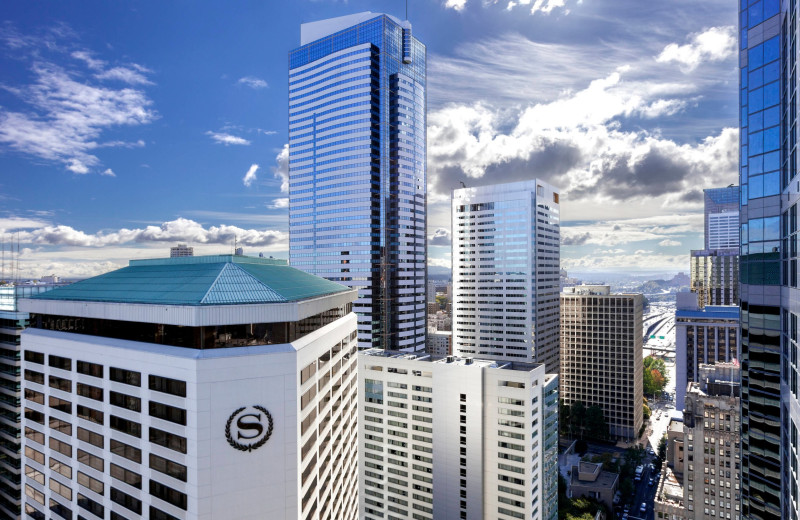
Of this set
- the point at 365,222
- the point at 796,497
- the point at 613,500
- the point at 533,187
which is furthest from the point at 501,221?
the point at 796,497

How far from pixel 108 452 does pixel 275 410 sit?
18027mm

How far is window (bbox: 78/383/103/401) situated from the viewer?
143 ft

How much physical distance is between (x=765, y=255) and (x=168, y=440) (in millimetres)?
58129

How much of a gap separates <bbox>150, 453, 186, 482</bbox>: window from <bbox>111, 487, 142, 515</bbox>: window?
4814mm

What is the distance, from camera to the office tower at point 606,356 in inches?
7008

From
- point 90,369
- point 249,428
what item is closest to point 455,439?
point 249,428

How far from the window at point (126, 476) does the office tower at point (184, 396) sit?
5.5 inches

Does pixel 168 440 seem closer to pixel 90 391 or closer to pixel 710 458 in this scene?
pixel 90 391

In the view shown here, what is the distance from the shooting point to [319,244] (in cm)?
16588

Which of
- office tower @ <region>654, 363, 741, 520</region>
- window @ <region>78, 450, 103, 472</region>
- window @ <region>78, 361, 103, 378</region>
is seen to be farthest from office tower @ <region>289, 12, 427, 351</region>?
window @ <region>78, 361, 103, 378</region>

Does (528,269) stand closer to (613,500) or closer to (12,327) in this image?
(613,500)

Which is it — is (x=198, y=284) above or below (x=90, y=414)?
above

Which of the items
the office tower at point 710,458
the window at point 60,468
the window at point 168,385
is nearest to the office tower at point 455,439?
the office tower at point 710,458

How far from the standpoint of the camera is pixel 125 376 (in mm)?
41750
